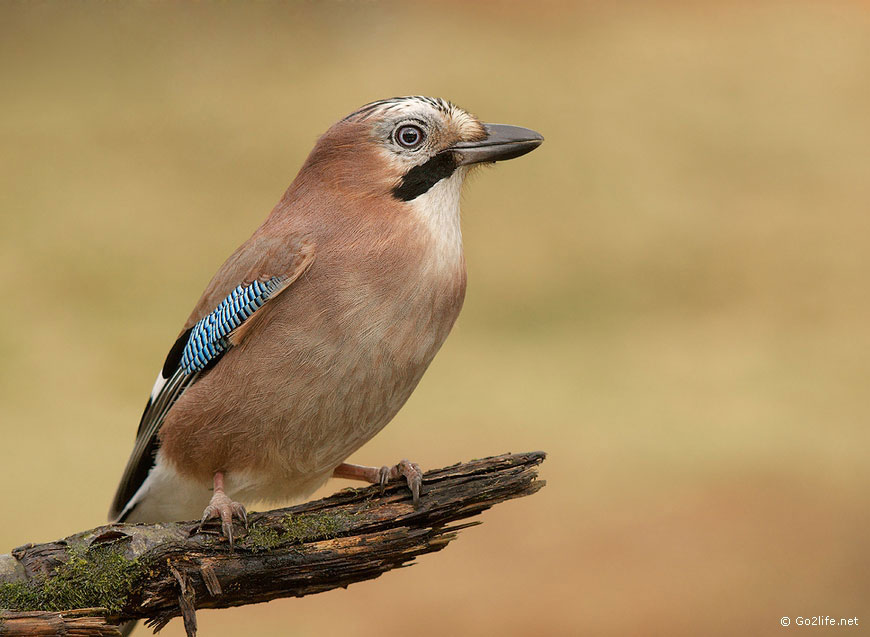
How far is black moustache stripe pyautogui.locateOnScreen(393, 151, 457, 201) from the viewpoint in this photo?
4.12 m

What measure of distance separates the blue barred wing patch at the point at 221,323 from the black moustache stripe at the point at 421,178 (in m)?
0.65

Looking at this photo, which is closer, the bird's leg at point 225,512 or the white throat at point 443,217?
the bird's leg at point 225,512

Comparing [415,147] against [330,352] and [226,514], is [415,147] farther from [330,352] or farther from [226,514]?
[226,514]

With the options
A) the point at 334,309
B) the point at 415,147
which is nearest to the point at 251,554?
the point at 334,309

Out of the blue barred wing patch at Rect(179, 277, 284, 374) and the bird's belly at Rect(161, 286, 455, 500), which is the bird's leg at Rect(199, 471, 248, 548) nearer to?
the bird's belly at Rect(161, 286, 455, 500)

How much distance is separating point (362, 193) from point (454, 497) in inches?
53.7

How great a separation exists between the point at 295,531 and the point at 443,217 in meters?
1.47

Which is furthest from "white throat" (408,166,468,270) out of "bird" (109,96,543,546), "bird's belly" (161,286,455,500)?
"bird's belly" (161,286,455,500)

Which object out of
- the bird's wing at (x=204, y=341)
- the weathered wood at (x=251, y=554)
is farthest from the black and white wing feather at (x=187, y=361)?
the weathered wood at (x=251, y=554)

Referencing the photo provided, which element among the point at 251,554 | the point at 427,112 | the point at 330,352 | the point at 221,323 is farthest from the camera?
the point at 221,323

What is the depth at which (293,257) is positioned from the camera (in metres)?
4.05

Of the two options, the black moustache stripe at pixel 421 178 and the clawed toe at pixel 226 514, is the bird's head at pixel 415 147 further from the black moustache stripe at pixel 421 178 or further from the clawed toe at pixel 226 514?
the clawed toe at pixel 226 514

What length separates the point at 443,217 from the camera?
163 inches

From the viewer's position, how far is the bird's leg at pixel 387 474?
12.8 feet
